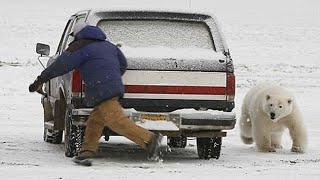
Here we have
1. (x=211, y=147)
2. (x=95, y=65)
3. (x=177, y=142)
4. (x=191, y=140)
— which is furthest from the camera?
(x=191, y=140)

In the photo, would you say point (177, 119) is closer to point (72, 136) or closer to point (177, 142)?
point (72, 136)

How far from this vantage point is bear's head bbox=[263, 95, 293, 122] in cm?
1044

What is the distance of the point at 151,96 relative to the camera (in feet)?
28.7

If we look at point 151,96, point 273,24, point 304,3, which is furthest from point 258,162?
point 304,3

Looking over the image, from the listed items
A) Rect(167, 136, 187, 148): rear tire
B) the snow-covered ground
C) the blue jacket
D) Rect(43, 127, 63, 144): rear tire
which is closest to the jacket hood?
the blue jacket

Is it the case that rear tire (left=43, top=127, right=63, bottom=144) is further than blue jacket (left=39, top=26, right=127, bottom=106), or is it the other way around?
rear tire (left=43, top=127, right=63, bottom=144)

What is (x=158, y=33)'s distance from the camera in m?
9.34

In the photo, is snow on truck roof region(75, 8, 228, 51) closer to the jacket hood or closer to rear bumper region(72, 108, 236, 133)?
the jacket hood

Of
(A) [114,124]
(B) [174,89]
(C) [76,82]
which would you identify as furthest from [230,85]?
(C) [76,82]

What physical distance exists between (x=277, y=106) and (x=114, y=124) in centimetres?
298

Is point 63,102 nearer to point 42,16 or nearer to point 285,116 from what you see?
point 285,116

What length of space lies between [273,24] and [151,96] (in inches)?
1980

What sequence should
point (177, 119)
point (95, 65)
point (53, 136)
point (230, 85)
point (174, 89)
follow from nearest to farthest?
point (95, 65)
point (177, 119)
point (174, 89)
point (230, 85)
point (53, 136)

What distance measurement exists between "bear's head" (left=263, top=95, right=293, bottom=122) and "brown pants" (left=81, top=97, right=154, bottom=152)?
2.63 meters
